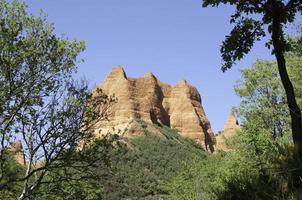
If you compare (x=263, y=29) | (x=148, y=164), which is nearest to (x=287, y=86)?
(x=263, y=29)

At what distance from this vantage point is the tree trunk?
9328 mm

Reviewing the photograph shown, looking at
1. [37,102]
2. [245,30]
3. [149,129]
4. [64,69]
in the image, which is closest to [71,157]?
[37,102]

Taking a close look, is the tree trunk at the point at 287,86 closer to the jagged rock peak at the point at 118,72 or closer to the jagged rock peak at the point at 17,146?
the jagged rock peak at the point at 17,146

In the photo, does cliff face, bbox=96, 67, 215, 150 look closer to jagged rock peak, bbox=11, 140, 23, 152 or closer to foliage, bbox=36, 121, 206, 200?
foliage, bbox=36, 121, 206, 200

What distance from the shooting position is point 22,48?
47.7 feet

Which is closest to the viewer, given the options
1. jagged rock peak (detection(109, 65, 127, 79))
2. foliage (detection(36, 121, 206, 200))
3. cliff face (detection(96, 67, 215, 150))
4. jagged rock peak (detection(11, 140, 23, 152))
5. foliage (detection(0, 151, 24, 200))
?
foliage (detection(0, 151, 24, 200))

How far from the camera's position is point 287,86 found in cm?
1017

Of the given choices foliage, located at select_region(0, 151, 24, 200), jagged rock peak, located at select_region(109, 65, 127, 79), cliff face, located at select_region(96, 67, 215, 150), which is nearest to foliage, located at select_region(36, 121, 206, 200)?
cliff face, located at select_region(96, 67, 215, 150)

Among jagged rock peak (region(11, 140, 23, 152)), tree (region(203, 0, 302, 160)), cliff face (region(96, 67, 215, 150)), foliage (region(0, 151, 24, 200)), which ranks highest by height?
cliff face (region(96, 67, 215, 150))

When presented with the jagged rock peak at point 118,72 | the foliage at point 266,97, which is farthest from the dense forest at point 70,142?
the jagged rock peak at point 118,72

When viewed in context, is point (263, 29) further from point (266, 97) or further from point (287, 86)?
point (266, 97)

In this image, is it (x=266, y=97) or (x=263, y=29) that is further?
(x=266, y=97)

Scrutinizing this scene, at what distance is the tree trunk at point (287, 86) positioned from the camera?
30.6 feet

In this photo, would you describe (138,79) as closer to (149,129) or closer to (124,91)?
(124,91)
